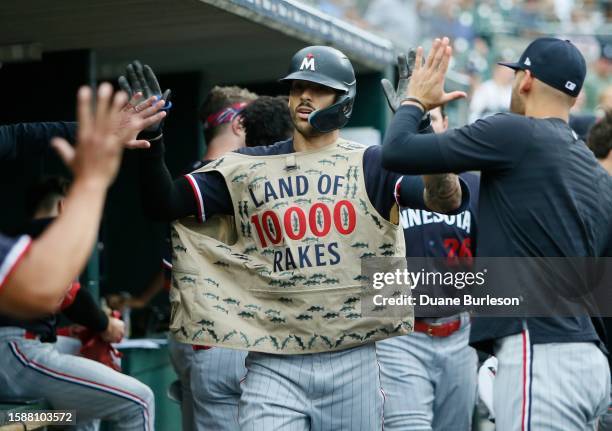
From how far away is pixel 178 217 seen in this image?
3.62m

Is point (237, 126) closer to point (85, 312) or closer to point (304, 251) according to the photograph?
→ point (85, 312)

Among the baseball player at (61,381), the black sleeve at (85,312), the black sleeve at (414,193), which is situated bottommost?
the baseball player at (61,381)

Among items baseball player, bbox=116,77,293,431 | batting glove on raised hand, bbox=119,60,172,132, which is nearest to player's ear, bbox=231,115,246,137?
baseball player, bbox=116,77,293,431

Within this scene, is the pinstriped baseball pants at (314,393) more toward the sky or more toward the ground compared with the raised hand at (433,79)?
more toward the ground

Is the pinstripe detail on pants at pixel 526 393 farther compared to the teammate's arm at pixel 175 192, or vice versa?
the teammate's arm at pixel 175 192

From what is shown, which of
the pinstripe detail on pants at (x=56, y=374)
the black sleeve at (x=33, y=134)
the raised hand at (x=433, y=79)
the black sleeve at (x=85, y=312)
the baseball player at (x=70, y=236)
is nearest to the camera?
the baseball player at (x=70, y=236)

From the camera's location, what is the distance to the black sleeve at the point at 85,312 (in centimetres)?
453

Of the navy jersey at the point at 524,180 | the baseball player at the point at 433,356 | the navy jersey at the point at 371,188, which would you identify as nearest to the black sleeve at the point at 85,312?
the navy jersey at the point at 371,188

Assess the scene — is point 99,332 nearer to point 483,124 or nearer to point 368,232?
point 368,232

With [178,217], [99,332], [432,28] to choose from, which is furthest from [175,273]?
[432,28]

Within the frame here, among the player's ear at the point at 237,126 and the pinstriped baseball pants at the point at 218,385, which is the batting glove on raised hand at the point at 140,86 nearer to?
the player's ear at the point at 237,126

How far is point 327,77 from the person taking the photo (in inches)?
139

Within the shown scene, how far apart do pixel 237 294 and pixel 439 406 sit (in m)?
1.54

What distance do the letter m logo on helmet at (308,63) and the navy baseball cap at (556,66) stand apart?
0.76 meters
